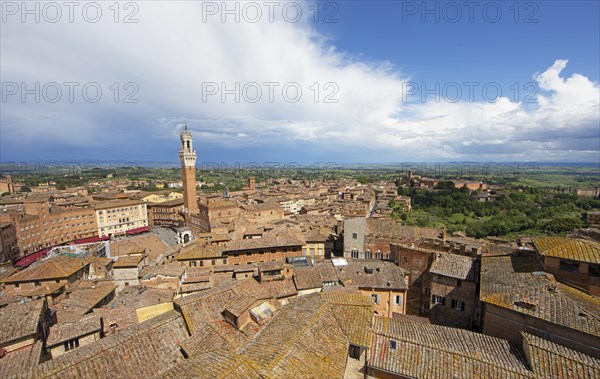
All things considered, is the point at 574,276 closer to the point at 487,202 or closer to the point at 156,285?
the point at 156,285

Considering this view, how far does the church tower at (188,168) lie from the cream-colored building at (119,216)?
1346cm

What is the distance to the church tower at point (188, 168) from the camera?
62500 mm

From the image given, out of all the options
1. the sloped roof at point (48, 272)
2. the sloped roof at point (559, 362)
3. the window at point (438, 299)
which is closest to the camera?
the sloped roof at point (559, 362)

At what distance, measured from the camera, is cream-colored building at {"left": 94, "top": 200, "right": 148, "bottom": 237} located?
62906 millimetres

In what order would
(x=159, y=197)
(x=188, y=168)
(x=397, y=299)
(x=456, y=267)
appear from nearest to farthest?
(x=456, y=267) → (x=397, y=299) → (x=188, y=168) → (x=159, y=197)

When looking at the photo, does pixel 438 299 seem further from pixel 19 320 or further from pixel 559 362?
pixel 19 320

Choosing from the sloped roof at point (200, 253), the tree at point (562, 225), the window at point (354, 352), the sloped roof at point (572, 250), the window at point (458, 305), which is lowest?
the tree at point (562, 225)

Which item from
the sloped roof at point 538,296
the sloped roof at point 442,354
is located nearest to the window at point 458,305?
the sloped roof at point 538,296

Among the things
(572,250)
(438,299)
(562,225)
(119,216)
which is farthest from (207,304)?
(562,225)

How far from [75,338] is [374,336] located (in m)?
16.6

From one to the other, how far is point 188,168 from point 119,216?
2053cm

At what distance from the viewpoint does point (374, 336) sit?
44.3ft

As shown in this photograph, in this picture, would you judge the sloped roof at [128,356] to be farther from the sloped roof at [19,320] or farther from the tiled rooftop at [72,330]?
the sloped roof at [19,320]

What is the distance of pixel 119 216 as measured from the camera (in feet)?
213
